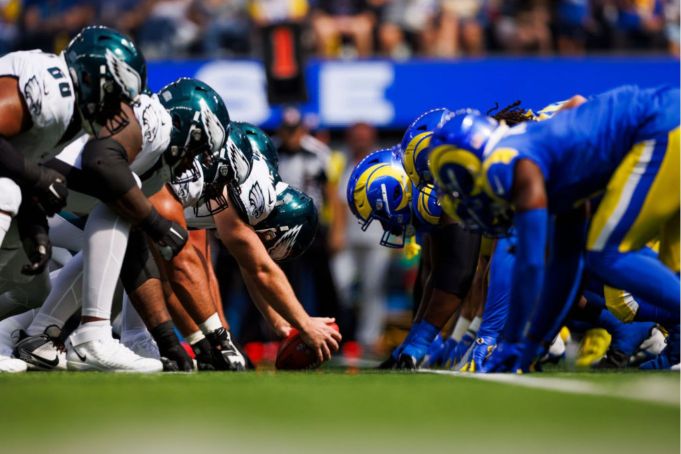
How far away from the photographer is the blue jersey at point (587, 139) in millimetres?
4758

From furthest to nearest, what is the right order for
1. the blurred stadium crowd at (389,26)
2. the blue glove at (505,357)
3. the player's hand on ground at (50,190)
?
the blurred stadium crowd at (389,26)
the player's hand on ground at (50,190)
the blue glove at (505,357)

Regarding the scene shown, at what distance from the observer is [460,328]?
762 cm

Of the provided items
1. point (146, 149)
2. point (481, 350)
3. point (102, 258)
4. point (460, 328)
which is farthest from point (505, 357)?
point (460, 328)

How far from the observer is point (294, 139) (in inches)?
433

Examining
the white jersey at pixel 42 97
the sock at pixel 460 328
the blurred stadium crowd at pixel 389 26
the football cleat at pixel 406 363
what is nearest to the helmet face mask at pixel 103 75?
the white jersey at pixel 42 97

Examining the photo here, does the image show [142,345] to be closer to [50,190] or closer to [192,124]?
[192,124]

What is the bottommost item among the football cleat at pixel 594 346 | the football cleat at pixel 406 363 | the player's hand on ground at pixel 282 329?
the football cleat at pixel 594 346

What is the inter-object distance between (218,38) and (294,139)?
10.8 feet

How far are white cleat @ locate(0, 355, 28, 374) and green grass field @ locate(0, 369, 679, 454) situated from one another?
114 cm

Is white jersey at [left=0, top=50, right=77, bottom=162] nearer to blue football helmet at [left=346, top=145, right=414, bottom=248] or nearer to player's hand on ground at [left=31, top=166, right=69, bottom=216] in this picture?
player's hand on ground at [left=31, top=166, right=69, bottom=216]

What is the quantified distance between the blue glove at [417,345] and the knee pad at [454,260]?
9.2 inches

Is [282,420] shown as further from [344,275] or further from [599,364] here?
[344,275]

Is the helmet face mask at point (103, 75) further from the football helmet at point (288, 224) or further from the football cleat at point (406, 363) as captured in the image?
the football cleat at point (406, 363)

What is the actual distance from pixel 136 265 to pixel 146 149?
60 cm
